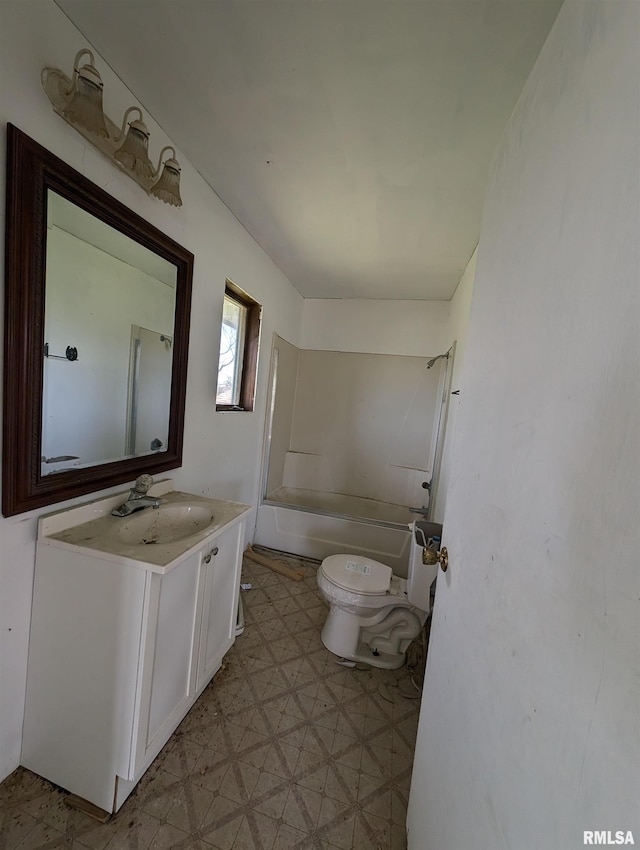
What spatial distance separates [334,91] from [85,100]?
753 mm

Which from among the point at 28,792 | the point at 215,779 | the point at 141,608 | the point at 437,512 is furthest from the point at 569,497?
the point at 437,512

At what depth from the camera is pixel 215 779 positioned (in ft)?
3.63

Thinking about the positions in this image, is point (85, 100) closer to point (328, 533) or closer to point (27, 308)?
point (27, 308)

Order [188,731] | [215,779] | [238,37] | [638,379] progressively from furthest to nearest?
[188,731]
[215,779]
[238,37]
[638,379]

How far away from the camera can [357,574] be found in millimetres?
1756

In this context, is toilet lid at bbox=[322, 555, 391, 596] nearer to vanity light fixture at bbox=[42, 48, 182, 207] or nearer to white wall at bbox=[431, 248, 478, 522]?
white wall at bbox=[431, 248, 478, 522]

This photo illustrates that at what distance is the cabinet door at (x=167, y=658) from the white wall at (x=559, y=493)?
2.76 feet

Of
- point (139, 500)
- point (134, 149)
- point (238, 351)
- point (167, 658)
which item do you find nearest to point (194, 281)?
point (134, 149)

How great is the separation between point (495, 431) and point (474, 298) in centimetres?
49

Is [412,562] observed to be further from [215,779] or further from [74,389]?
[74,389]

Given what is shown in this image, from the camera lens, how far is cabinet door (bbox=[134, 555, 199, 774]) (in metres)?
0.99

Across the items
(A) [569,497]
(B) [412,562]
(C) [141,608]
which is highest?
(A) [569,497]

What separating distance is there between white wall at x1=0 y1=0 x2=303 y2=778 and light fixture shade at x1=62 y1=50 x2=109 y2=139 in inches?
3.1

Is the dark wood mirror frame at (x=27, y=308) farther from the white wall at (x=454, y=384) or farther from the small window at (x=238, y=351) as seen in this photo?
the white wall at (x=454, y=384)
